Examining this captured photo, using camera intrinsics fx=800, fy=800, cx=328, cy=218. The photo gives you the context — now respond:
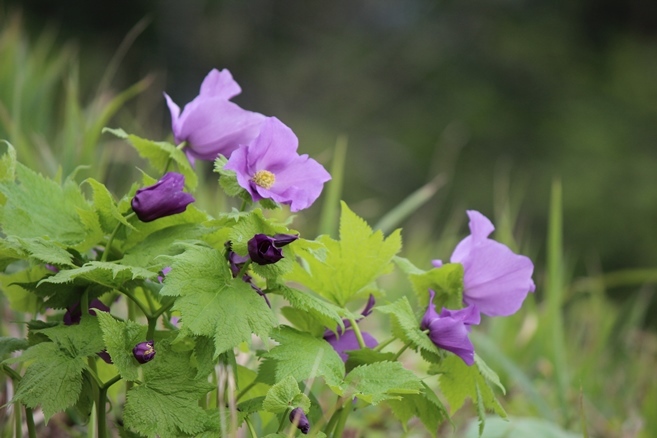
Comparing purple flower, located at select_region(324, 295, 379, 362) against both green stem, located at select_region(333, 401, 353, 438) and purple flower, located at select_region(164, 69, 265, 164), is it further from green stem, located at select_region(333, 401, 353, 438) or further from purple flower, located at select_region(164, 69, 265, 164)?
→ purple flower, located at select_region(164, 69, 265, 164)

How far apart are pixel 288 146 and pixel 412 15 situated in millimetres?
9692

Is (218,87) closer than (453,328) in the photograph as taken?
No

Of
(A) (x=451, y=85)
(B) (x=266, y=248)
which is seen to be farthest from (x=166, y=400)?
(A) (x=451, y=85)

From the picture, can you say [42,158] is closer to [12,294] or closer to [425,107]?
[12,294]

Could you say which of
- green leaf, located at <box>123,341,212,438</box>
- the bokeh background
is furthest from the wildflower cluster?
the bokeh background

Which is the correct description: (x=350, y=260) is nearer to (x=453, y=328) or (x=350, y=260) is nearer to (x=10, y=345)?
(x=453, y=328)

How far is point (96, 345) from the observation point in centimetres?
74

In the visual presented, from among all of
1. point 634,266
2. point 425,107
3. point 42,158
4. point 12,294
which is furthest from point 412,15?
point 12,294

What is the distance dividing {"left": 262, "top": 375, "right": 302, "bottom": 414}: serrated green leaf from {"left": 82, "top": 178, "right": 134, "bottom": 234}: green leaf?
21 cm

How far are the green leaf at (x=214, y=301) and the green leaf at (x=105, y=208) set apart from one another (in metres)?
0.09

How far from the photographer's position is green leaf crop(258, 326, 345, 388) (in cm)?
72

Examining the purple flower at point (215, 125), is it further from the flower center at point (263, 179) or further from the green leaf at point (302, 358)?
the green leaf at point (302, 358)

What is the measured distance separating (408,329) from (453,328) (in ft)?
0.15

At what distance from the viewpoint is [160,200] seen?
2.47ft
